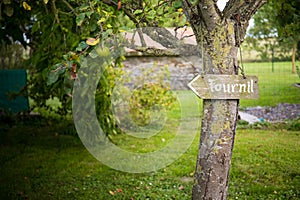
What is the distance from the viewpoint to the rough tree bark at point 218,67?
193 centimetres

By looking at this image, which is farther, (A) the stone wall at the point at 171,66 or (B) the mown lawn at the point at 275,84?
(B) the mown lawn at the point at 275,84

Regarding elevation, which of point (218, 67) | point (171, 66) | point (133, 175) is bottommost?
point (133, 175)

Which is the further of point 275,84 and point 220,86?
point 275,84

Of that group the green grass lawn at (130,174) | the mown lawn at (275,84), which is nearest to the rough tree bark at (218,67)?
the green grass lawn at (130,174)

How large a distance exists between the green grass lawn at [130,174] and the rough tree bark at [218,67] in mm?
Answer: 685

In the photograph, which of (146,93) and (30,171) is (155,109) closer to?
(146,93)

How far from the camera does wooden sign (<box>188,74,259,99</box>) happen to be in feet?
6.28

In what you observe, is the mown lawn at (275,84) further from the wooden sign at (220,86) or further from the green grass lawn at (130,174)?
the wooden sign at (220,86)

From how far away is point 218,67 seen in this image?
1.95 meters

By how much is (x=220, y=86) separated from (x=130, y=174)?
8.70 feet

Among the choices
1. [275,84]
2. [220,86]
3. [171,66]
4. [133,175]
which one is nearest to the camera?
[220,86]

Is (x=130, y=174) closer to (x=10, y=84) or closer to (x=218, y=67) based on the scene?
(x=218, y=67)

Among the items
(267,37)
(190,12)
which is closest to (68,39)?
(190,12)

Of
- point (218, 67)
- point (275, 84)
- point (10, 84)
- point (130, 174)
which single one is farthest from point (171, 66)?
point (218, 67)
